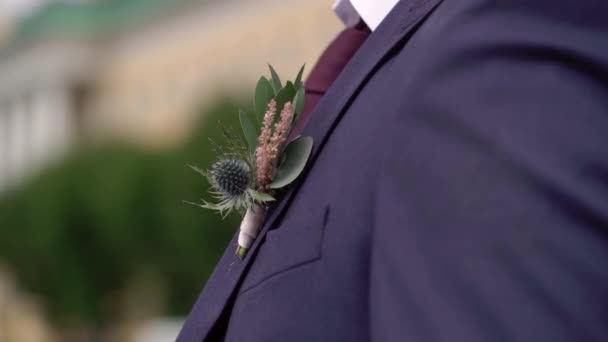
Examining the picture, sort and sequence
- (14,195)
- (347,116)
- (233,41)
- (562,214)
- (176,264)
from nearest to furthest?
(562,214) < (347,116) < (176,264) < (14,195) < (233,41)

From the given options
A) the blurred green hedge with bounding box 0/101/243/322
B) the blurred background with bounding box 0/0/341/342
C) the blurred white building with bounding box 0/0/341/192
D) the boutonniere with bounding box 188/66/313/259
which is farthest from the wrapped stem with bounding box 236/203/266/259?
the blurred white building with bounding box 0/0/341/192

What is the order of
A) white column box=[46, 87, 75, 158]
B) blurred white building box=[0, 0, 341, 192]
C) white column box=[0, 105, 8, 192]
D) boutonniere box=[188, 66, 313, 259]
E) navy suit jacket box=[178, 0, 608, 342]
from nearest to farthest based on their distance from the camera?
navy suit jacket box=[178, 0, 608, 342] → boutonniere box=[188, 66, 313, 259] → blurred white building box=[0, 0, 341, 192] → white column box=[46, 87, 75, 158] → white column box=[0, 105, 8, 192]

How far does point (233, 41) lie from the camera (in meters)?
22.8

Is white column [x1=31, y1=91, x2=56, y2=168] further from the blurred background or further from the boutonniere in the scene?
the boutonniere

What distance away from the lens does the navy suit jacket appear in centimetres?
60

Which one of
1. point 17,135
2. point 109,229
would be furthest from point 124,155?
point 17,135

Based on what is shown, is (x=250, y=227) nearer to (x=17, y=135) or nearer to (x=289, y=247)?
(x=289, y=247)

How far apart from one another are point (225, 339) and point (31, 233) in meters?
14.1

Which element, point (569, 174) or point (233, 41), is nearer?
point (569, 174)

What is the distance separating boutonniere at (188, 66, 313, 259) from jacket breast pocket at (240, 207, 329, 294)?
0.14ft

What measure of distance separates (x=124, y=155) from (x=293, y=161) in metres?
13.5

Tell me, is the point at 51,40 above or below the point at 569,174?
above

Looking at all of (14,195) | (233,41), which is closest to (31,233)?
(14,195)

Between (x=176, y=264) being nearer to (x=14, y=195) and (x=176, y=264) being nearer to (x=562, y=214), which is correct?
(x=14, y=195)
